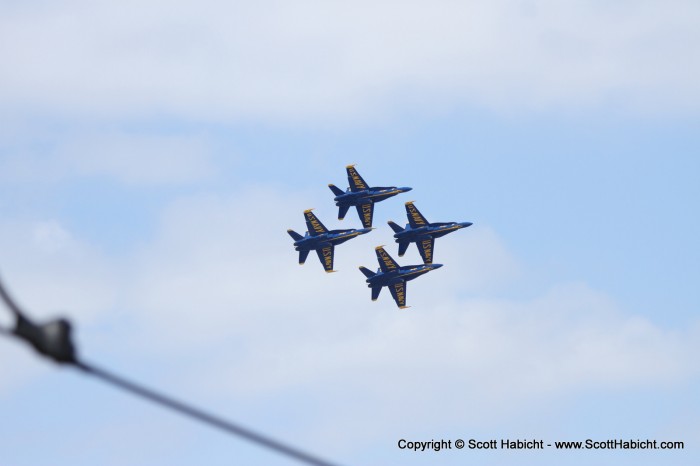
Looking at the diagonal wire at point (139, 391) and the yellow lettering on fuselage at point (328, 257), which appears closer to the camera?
the diagonal wire at point (139, 391)

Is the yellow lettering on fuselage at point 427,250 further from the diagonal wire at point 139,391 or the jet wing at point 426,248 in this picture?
the diagonal wire at point 139,391

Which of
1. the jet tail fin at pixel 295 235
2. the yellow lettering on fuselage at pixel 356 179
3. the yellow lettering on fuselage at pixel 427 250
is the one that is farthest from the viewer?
the yellow lettering on fuselage at pixel 427 250

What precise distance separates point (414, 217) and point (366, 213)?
6778mm

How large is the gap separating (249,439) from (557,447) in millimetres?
90131

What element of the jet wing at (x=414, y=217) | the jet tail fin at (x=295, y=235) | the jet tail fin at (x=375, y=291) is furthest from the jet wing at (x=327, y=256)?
the jet wing at (x=414, y=217)

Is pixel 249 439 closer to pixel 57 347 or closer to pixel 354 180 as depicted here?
pixel 57 347

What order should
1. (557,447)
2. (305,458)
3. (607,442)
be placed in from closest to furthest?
(305,458)
(557,447)
(607,442)

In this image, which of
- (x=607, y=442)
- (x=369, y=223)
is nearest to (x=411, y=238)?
(x=369, y=223)

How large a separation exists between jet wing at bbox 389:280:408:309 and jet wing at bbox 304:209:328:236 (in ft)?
41.5

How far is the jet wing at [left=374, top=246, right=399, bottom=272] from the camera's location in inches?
6752

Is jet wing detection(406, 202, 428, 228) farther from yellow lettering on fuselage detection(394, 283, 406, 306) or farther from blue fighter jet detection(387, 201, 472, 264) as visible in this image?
yellow lettering on fuselage detection(394, 283, 406, 306)

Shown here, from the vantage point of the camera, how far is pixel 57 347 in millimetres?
12188

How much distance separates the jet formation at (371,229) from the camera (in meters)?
168

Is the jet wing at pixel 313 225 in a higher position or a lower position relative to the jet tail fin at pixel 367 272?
higher
